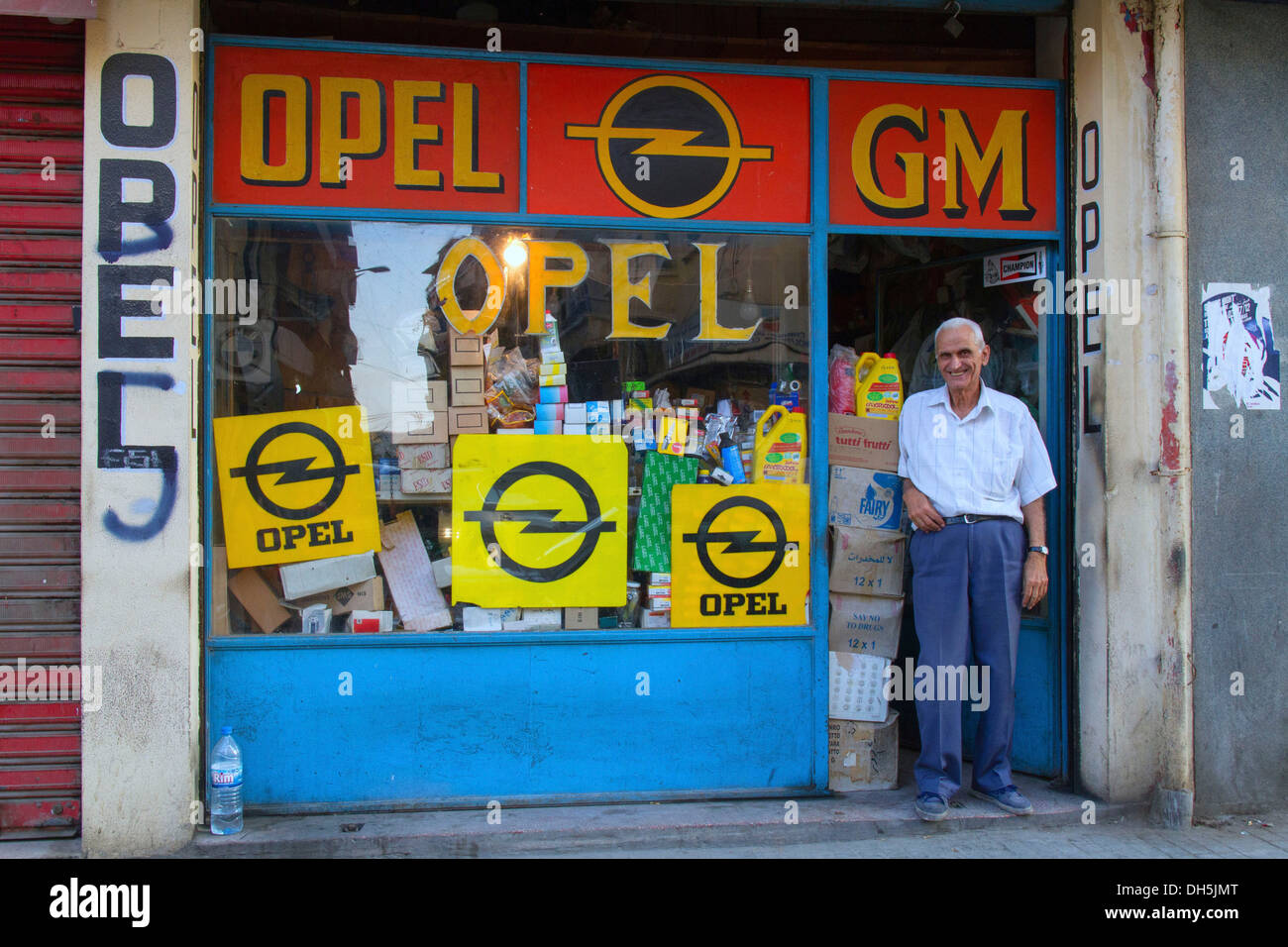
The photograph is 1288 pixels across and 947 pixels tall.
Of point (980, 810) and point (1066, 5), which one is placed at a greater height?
point (1066, 5)

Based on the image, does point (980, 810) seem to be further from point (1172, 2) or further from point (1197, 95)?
point (1172, 2)

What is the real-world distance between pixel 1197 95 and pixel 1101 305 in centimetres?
111

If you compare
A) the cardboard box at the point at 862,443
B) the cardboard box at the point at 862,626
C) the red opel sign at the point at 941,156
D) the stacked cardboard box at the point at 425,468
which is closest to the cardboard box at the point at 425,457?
the stacked cardboard box at the point at 425,468

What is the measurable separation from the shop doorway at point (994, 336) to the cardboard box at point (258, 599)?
132 inches

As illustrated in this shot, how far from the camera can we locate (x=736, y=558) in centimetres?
452

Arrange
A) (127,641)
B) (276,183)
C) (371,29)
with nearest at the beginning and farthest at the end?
1. (127,641)
2. (276,183)
3. (371,29)

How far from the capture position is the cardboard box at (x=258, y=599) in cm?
428

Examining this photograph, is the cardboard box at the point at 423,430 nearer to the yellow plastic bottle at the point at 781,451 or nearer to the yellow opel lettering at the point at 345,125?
the yellow opel lettering at the point at 345,125

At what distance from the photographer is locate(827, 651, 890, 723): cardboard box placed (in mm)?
4609

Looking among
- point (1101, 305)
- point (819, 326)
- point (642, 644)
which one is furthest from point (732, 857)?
point (1101, 305)

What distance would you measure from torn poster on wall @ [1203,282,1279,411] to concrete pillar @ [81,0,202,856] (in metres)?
4.64

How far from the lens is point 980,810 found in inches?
172

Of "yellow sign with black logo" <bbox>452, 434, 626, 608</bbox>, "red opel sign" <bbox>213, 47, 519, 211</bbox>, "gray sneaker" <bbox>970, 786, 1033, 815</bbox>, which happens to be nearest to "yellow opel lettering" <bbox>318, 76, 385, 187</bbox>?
"red opel sign" <bbox>213, 47, 519, 211</bbox>

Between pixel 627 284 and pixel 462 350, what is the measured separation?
845 millimetres
